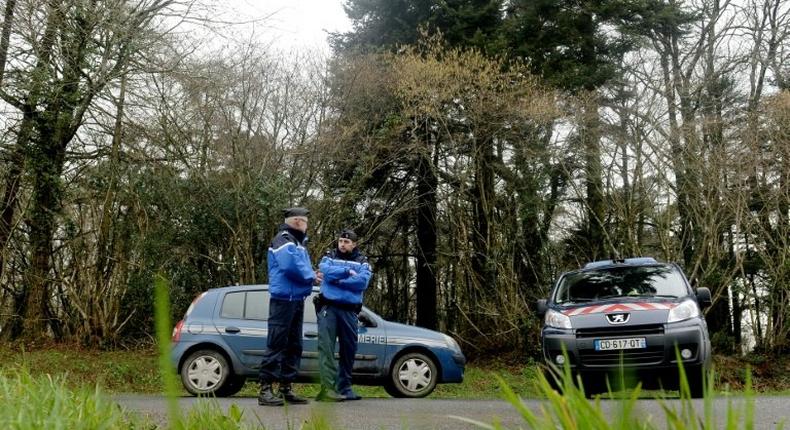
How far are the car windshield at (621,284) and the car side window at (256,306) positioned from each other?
3869mm

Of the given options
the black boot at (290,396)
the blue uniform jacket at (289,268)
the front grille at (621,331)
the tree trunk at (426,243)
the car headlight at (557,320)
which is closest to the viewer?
the blue uniform jacket at (289,268)

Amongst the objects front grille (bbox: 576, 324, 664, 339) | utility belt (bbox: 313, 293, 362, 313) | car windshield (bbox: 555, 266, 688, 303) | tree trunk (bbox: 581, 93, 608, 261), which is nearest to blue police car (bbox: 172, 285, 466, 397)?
car windshield (bbox: 555, 266, 688, 303)

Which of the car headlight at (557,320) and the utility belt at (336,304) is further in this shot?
the car headlight at (557,320)

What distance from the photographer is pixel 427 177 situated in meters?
20.8

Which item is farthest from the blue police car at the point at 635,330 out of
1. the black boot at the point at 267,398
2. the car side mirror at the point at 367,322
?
A: the black boot at the point at 267,398

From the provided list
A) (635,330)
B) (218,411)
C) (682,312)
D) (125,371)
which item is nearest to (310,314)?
(635,330)

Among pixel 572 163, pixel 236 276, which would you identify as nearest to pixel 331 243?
pixel 236 276

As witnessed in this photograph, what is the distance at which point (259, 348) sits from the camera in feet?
34.9

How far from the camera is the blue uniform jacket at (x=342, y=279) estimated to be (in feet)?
26.6

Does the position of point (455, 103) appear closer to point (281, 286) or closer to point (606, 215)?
point (606, 215)

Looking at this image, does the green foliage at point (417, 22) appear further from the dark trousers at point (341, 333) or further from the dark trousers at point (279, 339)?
the dark trousers at point (279, 339)

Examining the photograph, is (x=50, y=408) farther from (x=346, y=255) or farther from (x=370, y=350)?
(x=370, y=350)

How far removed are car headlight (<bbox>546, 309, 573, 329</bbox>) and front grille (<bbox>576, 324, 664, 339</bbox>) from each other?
0.19m

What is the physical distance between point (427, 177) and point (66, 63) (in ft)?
30.0
